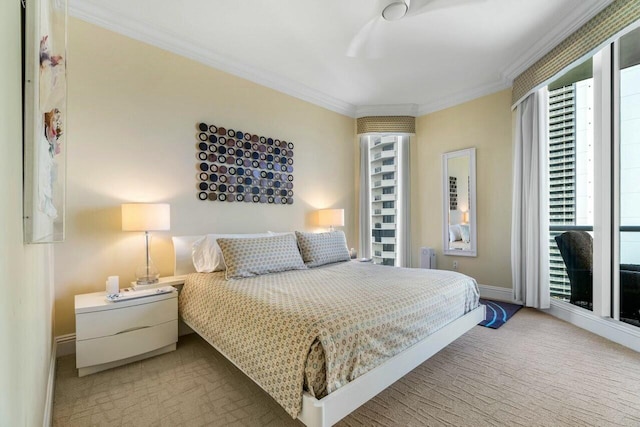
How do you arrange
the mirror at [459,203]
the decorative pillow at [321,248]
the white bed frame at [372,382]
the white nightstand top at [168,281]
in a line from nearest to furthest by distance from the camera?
1. the white bed frame at [372,382]
2. the white nightstand top at [168,281]
3. the decorative pillow at [321,248]
4. the mirror at [459,203]

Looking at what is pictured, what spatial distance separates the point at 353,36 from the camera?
2.91 meters

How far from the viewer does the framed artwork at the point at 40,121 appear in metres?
0.82

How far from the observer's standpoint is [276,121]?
3758 millimetres

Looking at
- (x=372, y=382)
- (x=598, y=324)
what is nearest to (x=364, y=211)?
(x=598, y=324)

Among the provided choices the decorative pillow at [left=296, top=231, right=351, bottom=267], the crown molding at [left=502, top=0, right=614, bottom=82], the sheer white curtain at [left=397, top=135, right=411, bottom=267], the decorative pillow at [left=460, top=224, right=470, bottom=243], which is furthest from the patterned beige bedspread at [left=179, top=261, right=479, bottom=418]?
the crown molding at [left=502, top=0, right=614, bottom=82]

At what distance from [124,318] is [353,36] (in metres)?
3.21

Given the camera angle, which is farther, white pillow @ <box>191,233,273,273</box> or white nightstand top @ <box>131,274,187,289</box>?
white pillow @ <box>191,233,273,273</box>

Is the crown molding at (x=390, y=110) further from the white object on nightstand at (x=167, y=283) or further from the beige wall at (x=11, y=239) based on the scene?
the beige wall at (x=11, y=239)

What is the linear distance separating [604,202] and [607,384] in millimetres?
1609

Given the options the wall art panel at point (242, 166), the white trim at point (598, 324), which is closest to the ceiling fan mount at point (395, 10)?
the wall art panel at point (242, 166)

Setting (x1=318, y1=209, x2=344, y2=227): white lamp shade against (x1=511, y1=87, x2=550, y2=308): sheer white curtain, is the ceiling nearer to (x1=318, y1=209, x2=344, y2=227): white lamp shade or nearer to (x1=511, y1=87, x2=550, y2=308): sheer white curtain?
(x1=511, y1=87, x2=550, y2=308): sheer white curtain

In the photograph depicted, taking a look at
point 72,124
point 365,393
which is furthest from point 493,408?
point 72,124

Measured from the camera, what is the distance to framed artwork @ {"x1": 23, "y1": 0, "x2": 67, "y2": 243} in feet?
2.71

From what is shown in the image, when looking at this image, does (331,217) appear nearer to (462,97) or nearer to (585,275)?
(462,97)
